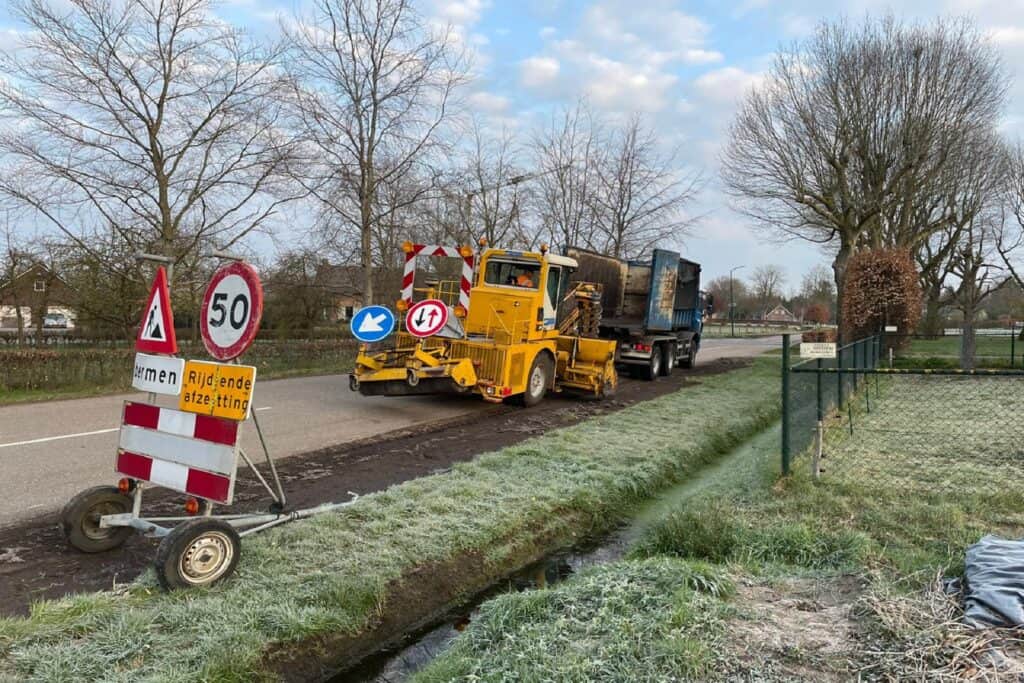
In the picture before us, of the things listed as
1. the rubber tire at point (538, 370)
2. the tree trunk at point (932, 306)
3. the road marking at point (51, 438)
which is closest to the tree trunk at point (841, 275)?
the rubber tire at point (538, 370)

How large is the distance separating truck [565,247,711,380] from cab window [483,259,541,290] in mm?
3883

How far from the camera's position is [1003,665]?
2.72 meters

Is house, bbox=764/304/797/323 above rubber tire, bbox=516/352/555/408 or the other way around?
above

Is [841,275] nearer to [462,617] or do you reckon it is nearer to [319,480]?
[319,480]

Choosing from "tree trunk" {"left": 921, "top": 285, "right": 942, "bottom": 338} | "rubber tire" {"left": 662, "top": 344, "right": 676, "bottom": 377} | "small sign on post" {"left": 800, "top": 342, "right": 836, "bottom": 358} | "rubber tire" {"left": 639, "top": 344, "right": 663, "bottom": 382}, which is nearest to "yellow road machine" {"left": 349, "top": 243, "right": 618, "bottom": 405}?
"rubber tire" {"left": 639, "top": 344, "right": 663, "bottom": 382}

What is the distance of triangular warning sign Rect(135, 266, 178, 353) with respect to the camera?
4574 mm

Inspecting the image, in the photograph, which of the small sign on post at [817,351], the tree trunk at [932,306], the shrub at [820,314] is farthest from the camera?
Answer: the shrub at [820,314]

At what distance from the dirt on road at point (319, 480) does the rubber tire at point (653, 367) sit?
365cm

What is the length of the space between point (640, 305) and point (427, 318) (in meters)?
9.57

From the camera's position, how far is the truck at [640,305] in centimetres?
1648

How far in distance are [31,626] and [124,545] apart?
1.40m

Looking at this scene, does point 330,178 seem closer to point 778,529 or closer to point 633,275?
point 633,275

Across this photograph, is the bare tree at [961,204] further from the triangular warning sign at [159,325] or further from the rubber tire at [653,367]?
the triangular warning sign at [159,325]

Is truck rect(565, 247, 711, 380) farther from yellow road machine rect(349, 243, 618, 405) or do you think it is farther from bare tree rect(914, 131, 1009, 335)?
bare tree rect(914, 131, 1009, 335)
